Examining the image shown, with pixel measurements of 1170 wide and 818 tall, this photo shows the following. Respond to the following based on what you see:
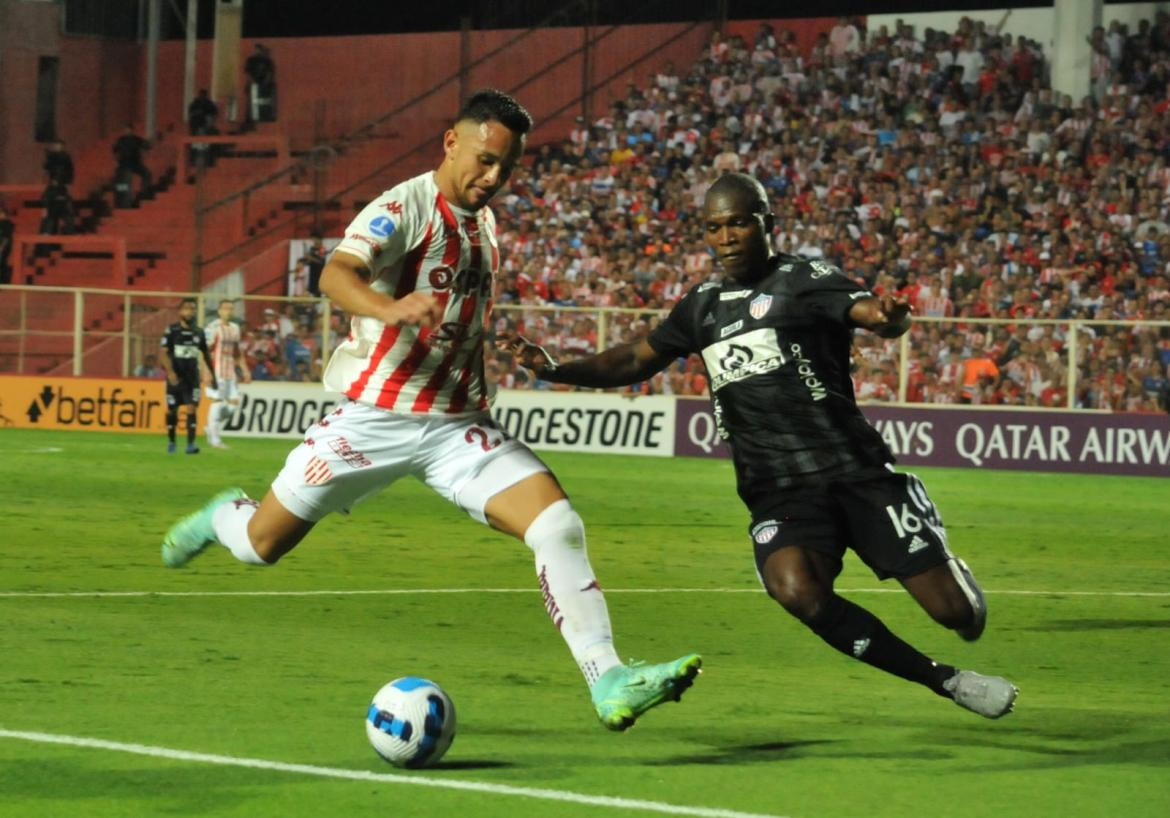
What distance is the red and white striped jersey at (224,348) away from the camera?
87.2 feet

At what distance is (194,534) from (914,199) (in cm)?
2317

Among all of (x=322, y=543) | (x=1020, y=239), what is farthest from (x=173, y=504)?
(x=1020, y=239)

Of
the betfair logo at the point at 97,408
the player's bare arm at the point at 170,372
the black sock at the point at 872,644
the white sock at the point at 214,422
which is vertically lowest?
the betfair logo at the point at 97,408

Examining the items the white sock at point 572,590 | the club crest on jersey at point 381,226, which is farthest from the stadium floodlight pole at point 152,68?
the white sock at point 572,590

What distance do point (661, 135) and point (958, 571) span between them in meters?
27.8

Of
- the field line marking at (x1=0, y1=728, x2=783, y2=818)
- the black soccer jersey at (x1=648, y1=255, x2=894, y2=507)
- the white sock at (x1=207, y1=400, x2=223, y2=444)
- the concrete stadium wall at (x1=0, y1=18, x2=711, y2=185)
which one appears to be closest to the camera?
the field line marking at (x1=0, y1=728, x2=783, y2=818)

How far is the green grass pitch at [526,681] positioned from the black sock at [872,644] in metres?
0.27

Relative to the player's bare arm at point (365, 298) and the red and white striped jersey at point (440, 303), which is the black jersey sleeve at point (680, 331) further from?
the player's bare arm at point (365, 298)

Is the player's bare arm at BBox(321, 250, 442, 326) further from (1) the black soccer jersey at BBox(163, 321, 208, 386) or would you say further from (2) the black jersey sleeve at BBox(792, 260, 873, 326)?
(1) the black soccer jersey at BBox(163, 321, 208, 386)

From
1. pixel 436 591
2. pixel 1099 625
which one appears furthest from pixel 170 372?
pixel 1099 625

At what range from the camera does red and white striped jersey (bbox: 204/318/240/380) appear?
2658 centimetres

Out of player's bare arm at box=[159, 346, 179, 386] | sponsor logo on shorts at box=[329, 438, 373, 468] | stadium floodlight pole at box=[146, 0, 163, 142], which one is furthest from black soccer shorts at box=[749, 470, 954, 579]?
stadium floodlight pole at box=[146, 0, 163, 142]

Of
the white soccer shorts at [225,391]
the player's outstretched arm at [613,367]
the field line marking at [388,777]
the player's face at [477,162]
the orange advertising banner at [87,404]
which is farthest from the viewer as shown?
the orange advertising banner at [87,404]

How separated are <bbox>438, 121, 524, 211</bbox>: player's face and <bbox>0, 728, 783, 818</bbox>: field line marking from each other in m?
2.19
